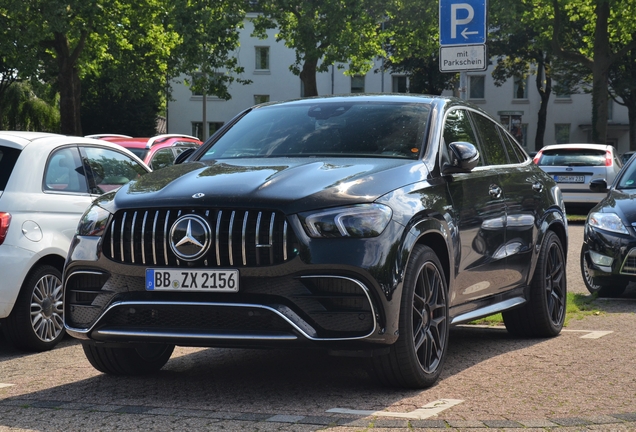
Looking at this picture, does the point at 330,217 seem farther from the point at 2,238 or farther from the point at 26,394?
the point at 2,238

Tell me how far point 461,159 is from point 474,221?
48 centimetres

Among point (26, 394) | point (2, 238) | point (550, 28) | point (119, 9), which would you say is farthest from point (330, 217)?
point (550, 28)

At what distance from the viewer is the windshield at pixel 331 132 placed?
20.9 ft

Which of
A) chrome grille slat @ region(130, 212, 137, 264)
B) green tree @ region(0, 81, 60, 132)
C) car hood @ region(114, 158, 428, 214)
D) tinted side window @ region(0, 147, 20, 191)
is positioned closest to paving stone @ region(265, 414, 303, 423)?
car hood @ region(114, 158, 428, 214)

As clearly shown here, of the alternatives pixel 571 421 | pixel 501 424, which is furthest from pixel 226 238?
pixel 571 421

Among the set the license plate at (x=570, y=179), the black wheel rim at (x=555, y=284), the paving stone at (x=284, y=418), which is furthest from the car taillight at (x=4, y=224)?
the license plate at (x=570, y=179)

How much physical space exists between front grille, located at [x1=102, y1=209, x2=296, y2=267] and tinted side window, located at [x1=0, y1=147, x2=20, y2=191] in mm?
2601

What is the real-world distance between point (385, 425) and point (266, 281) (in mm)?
901

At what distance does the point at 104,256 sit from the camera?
5.49 m

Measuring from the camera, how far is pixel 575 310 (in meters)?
9.51

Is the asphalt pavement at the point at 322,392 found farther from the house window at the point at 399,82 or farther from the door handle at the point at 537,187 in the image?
the house window at the point at 399,82

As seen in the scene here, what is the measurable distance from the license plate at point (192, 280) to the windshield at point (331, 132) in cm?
139

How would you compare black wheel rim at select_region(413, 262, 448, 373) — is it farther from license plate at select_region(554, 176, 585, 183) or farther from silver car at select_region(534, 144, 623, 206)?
license plate at select_region(554, 176, 585, 183)

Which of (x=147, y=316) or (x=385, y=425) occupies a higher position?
(x=147, y=316)
